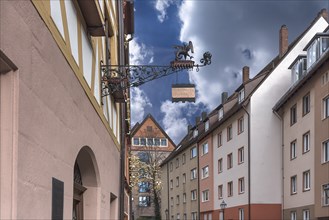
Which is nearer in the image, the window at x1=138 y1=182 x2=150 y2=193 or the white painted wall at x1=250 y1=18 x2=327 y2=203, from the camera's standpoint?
the white painted wall at x1=250 y1=18 x2=327 y2=203

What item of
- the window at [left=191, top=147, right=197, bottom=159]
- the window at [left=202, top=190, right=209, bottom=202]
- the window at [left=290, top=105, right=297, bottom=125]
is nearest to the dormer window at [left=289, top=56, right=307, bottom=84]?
the window at [left=290, top=105, right=297, bottom=125]

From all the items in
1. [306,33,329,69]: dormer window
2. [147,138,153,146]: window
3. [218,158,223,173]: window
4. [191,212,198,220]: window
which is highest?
[306,33,329,69]: dormer window

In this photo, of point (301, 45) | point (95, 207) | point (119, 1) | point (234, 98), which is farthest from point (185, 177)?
point (95, 207)

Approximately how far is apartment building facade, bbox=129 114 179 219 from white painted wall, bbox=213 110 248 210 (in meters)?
22.9

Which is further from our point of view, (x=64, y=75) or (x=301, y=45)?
(x=301, y=45)

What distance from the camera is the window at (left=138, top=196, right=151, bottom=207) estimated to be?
7412 cm

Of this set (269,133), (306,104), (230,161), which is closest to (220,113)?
(230,161)

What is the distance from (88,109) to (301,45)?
30.4m

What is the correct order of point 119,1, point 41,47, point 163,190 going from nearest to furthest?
point 41,47
point 119,1
point 163,190

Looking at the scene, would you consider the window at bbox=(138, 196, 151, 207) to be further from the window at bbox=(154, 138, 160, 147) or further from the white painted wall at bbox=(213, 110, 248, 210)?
the white painted wall at bbox=(213, 110, 248, 210)

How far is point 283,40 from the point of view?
3869cm

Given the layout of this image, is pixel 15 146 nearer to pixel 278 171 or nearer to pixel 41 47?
pixel 41 47

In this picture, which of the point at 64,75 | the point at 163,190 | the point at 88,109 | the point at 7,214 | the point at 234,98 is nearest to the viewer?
the point at 7,214

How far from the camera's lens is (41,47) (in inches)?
153
